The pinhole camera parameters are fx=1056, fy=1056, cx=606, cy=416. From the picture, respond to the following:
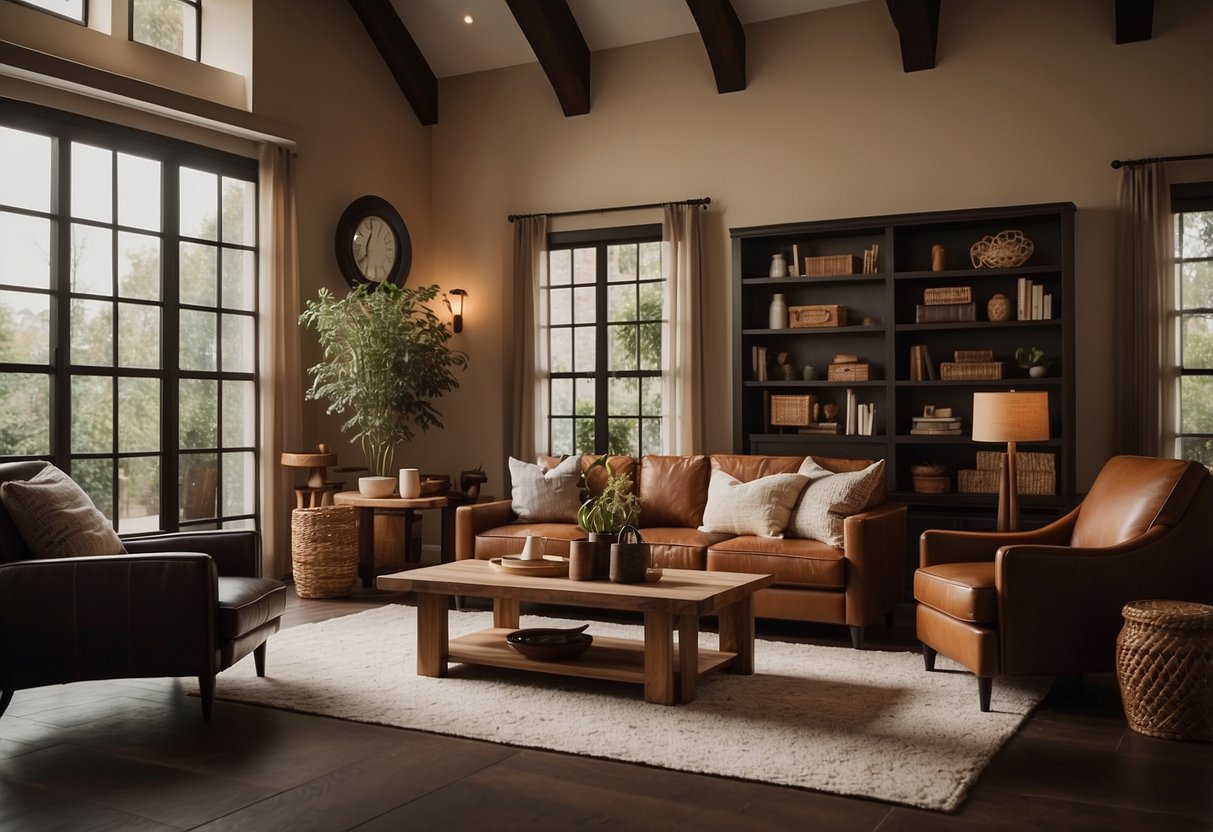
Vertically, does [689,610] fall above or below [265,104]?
below

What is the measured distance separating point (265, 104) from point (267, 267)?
1.07m

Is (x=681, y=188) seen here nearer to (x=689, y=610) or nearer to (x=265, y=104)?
(x=265, y=104)

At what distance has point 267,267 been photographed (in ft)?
22.6

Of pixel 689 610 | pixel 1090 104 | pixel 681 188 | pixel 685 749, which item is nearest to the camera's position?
pixel 685 749

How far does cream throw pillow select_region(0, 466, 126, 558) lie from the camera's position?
3.93 metres

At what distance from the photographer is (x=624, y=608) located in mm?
4043

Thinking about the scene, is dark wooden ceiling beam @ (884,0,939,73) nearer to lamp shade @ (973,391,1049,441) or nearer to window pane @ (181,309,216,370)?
A: lamp shade @ (973,391,1049,441)

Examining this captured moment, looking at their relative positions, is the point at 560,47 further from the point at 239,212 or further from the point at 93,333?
the point at 93,333

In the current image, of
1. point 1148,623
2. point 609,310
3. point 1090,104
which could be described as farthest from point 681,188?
point 1148,623

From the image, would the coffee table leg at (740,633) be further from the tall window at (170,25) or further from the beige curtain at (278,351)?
the tall window at (170,25)

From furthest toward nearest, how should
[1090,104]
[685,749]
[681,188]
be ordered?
A: [681,188] → [1090,104] → [685,749]

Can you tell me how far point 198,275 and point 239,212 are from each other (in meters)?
0.56

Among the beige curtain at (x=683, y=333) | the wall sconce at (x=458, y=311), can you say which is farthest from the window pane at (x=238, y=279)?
the beige curtain at (x=683, y=333)

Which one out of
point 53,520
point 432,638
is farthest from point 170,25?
point 432,638
